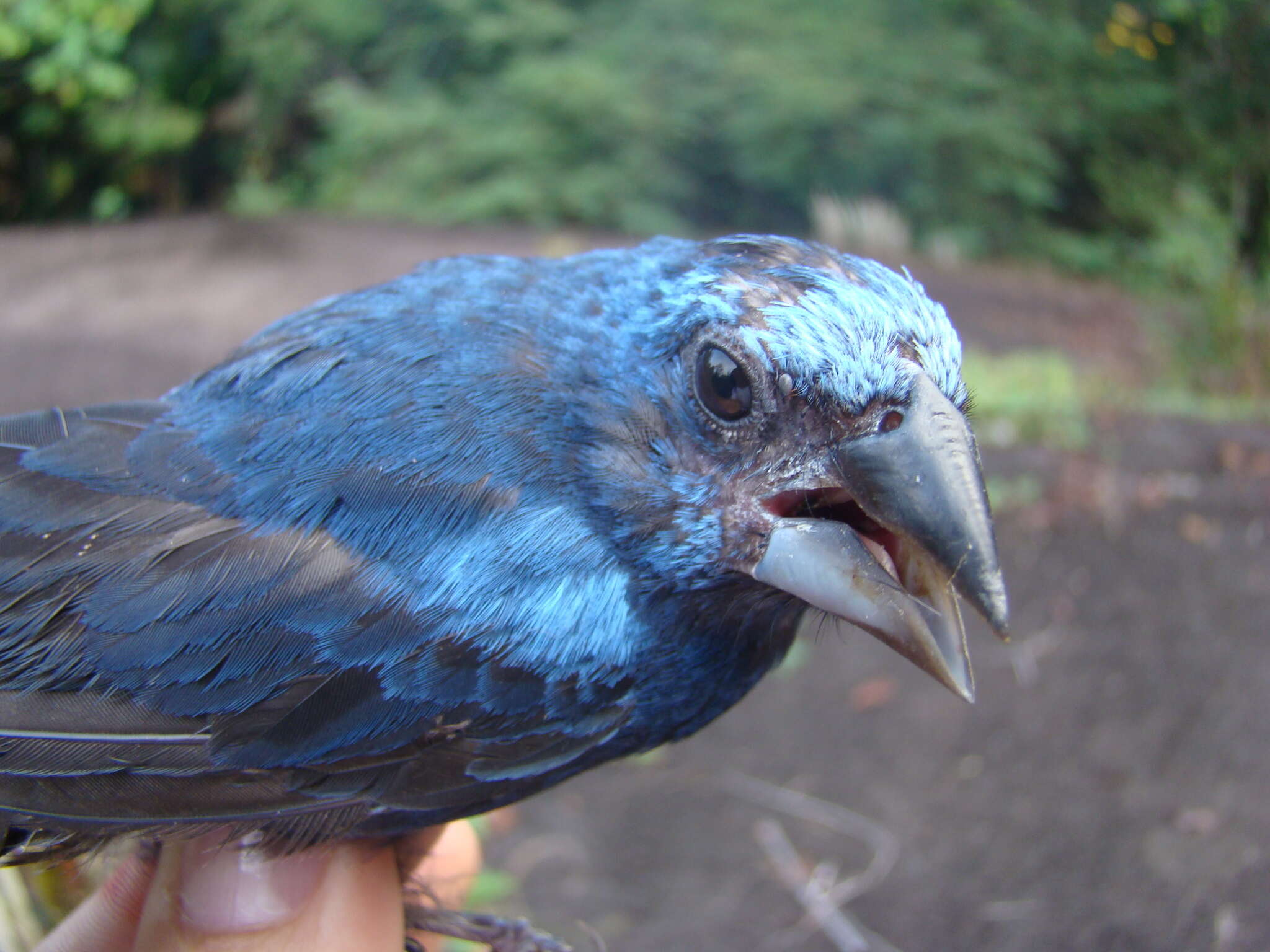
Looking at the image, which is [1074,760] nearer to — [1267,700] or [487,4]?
[1267,700]

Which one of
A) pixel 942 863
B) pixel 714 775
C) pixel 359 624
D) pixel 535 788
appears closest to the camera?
pixel 359 624

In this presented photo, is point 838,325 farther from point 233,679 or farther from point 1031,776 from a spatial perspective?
point 1031,776

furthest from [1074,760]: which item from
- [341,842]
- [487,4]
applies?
[487,4]

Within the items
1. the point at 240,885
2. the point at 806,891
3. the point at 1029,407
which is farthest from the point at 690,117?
the point at 240,885

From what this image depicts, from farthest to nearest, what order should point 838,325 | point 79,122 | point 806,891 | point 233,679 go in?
point 79,122 → point 806,891 → point 233,679 → point 838,325

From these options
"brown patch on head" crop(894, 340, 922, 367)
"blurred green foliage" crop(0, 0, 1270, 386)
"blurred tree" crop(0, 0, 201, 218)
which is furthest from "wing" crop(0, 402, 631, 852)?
"blurred green foliage" crop(0, 0, 1270, 386)

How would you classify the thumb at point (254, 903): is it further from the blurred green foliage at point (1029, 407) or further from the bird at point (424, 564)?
the blurred green foliage at point (1029, 407)
